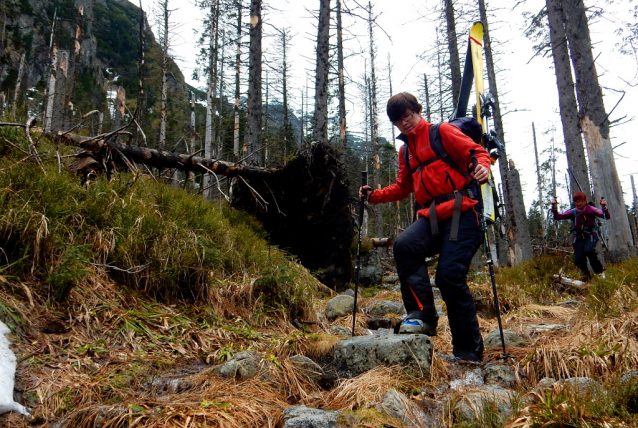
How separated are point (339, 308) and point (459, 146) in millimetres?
3164

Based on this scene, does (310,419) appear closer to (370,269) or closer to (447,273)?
(447,273)

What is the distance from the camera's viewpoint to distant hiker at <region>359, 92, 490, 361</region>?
300cm

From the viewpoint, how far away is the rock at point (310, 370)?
271cm

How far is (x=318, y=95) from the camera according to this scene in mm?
9844

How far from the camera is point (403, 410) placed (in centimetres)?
198

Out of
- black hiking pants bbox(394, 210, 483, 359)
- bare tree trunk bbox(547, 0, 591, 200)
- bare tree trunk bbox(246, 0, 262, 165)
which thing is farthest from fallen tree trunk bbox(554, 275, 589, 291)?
bare tree trunk bbox(246, 0, 262, 165)

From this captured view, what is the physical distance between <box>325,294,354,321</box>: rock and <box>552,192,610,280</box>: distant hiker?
5.56 meters

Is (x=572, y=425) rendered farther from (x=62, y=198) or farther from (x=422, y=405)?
(x=62, y=198)

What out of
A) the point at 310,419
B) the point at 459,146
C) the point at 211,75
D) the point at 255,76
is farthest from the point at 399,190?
the point at 211,75

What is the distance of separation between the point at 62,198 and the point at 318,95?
24.3ft

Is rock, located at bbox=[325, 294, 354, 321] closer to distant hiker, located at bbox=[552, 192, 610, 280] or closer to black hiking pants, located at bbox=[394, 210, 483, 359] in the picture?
black hiking pants, located at bbox=[394, 210, 483, 359]

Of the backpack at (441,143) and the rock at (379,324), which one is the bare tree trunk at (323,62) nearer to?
the rock at (379,324)

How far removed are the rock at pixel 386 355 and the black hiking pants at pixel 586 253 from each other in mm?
7002

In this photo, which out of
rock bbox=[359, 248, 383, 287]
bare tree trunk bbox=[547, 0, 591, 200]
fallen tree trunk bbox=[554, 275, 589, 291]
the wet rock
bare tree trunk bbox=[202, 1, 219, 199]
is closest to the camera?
the wet rock
